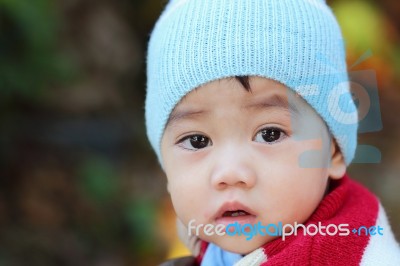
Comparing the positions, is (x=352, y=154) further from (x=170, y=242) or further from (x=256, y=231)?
(x=170, y=242)

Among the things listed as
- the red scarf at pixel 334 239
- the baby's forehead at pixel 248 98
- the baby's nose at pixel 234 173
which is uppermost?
the baby's forehead at pixel 248 98

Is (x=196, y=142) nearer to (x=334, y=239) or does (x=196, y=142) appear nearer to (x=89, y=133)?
(x=334, y=239)

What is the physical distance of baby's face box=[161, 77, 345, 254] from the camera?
1.25 meters

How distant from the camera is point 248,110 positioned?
4.15ft

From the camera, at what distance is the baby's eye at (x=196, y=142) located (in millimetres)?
1318

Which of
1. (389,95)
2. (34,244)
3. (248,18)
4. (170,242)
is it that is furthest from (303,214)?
(389,95)

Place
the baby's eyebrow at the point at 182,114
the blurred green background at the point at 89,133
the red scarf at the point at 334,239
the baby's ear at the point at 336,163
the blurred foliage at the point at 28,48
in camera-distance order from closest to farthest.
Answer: the red scarf at the point at 334,239 → the baby's eyebrow at the point at 182,114 → the baby's ear at the point at 336,163 → the blurred foliage at the point at 28,48 → the blurred green background at the point at 89,133

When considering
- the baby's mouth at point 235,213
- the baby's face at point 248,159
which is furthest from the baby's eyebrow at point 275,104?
the baby's mouth at point 235,213

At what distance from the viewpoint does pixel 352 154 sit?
1.49 meters

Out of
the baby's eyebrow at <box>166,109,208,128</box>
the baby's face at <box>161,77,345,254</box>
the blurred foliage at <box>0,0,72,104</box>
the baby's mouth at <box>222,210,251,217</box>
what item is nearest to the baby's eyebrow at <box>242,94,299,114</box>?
the baby's face at <box>161,77,345,254</box>

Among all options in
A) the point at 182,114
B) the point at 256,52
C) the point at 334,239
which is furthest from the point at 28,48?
the point at 334,239

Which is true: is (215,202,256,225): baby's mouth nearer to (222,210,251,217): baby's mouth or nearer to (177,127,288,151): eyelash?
(222,210,251,217): baby's mouth

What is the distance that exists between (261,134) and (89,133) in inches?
82.0

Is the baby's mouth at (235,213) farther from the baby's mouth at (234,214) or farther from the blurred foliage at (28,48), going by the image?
the blurred foliage at (28,48)
